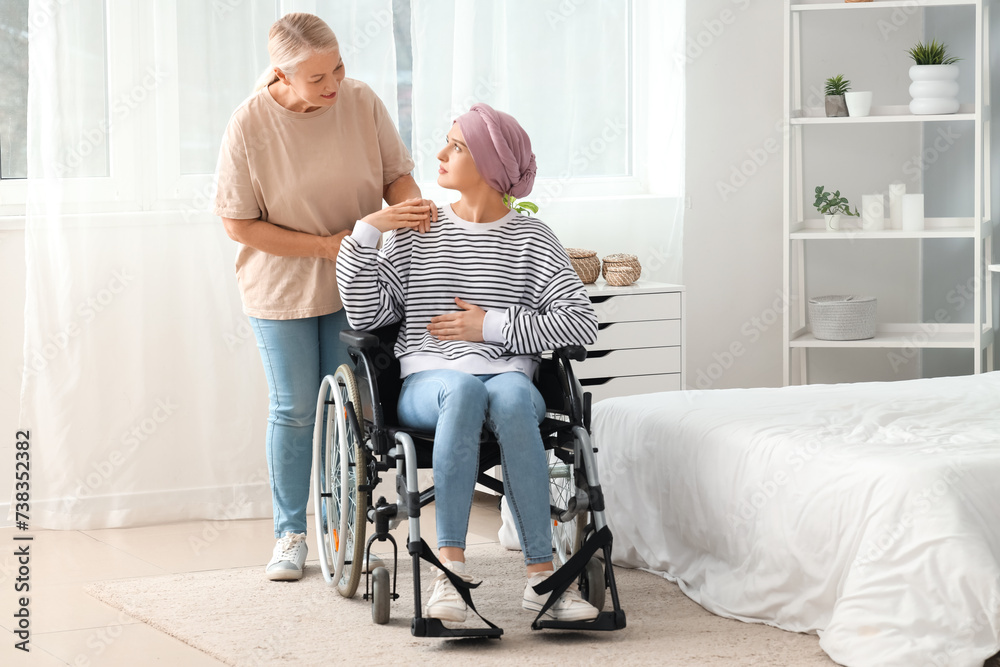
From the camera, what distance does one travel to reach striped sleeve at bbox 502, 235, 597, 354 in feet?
7.55

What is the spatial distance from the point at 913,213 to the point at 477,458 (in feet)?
7.10

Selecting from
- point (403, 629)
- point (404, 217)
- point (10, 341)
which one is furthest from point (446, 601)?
point (10, 341)

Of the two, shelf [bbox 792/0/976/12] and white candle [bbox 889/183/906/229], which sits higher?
shelf [bbox 792/0/976/12]

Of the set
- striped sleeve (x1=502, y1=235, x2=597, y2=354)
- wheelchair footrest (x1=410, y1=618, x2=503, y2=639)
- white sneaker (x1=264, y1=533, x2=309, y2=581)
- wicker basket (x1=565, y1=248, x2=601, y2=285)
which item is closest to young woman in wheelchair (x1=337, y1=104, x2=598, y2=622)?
striped sleeve (x1=502, y1=235, x2=597, y2=354)

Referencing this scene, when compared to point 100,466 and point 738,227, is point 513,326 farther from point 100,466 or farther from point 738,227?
point 738,227

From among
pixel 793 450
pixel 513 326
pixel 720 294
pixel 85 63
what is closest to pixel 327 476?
pixel 513 326

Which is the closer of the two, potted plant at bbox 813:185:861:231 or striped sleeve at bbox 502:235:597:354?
striped sleeve at bbox 502:235:597:354

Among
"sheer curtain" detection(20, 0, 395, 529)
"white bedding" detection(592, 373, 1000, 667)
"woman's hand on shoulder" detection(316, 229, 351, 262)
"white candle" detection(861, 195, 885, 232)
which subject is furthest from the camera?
"white candle" detection(861, 195, 885, 232)

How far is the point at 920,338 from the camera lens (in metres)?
3.71

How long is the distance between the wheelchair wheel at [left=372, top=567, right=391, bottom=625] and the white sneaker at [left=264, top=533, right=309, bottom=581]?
1.37 ft

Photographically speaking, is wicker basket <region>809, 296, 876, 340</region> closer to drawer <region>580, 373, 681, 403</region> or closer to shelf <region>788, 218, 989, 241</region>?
shelf <region>788, 218, 989, 241</region>

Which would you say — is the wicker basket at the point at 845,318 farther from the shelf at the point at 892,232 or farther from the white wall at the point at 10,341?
the white wall at the point at 10,341

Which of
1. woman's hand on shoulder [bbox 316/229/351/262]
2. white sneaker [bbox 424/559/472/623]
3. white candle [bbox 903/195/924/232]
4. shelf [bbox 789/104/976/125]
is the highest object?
shelf [bbox 789/104/976/125]

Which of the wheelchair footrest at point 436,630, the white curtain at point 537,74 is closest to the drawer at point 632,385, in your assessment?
the white curtain at point 537,74
